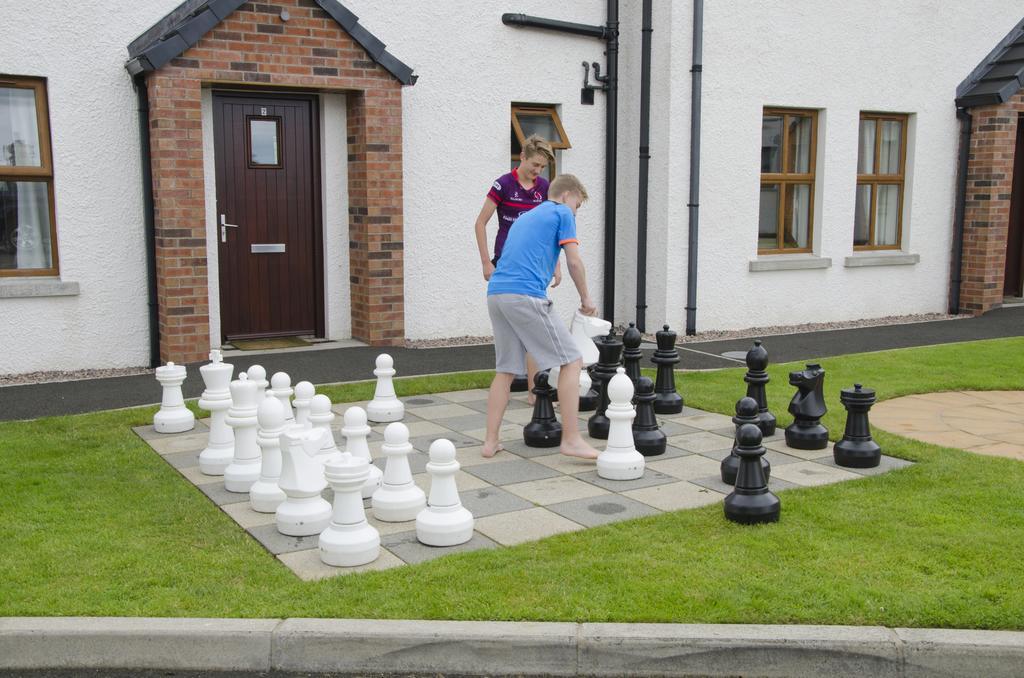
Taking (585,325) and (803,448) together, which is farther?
(585,325)

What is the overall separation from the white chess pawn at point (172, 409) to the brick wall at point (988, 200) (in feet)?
33.9

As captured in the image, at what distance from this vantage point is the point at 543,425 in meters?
6.20

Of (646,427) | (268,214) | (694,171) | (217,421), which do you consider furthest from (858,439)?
(268,214)

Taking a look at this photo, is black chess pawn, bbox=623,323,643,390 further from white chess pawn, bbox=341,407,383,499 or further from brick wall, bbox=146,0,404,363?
brick wall, bbox=146,0,404,363

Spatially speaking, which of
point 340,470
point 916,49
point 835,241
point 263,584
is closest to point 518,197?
point 340,470

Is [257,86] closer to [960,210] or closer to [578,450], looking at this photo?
[578,450]

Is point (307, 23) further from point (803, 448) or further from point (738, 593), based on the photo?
point (738, 593)

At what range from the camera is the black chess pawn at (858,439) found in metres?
5.63

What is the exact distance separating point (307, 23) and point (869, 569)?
22.8 ft

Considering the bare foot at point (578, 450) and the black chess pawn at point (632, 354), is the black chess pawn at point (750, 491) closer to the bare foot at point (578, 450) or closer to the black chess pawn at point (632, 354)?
the bare foot at point (578, 450)

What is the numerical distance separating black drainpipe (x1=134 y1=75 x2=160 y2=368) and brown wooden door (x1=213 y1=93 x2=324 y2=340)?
0.67m

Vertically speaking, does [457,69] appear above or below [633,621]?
above

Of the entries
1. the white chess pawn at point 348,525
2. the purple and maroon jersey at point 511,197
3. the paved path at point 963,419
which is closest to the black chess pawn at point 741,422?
the paved path at point 963,419

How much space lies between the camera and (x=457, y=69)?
10086mm
